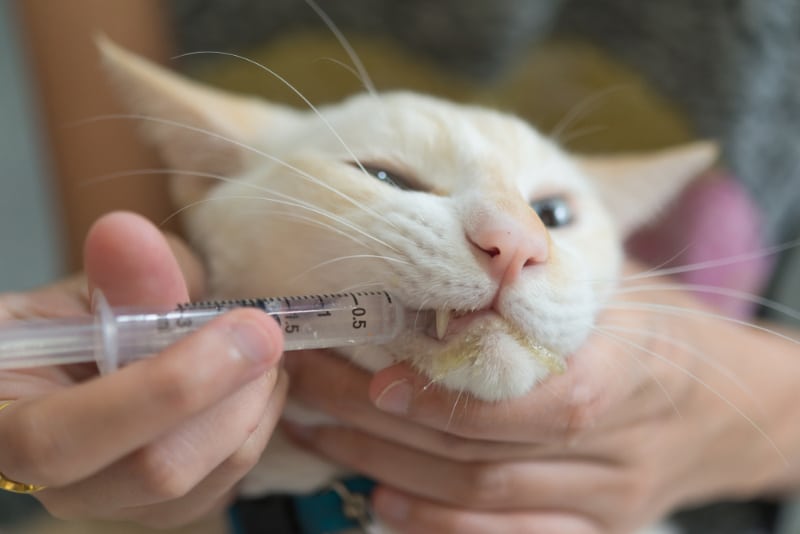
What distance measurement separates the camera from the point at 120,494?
0.50 metres

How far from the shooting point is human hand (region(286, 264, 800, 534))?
63cm

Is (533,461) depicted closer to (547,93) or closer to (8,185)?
(547,93)

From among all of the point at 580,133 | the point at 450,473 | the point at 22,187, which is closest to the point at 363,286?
the point at 450,473

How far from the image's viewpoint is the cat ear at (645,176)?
0.99m

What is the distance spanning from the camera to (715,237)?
1.18 meters

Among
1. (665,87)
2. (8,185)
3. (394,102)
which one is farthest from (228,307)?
(8,185)

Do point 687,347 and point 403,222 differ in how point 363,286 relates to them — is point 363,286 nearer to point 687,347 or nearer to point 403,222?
point 403,222

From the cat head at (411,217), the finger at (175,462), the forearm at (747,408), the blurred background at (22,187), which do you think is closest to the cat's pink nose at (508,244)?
the cat head at (411,217)

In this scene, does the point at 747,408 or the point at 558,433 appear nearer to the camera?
the point at 558,433

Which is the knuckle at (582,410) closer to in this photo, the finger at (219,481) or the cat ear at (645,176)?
the finger at (219,481)

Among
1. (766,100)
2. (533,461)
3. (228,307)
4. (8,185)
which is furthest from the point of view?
(8,185)

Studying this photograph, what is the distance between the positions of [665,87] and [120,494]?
3.69 feet

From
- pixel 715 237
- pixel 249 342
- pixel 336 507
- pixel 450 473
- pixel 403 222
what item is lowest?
pixel 336 507

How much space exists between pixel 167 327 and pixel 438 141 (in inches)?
13.2
